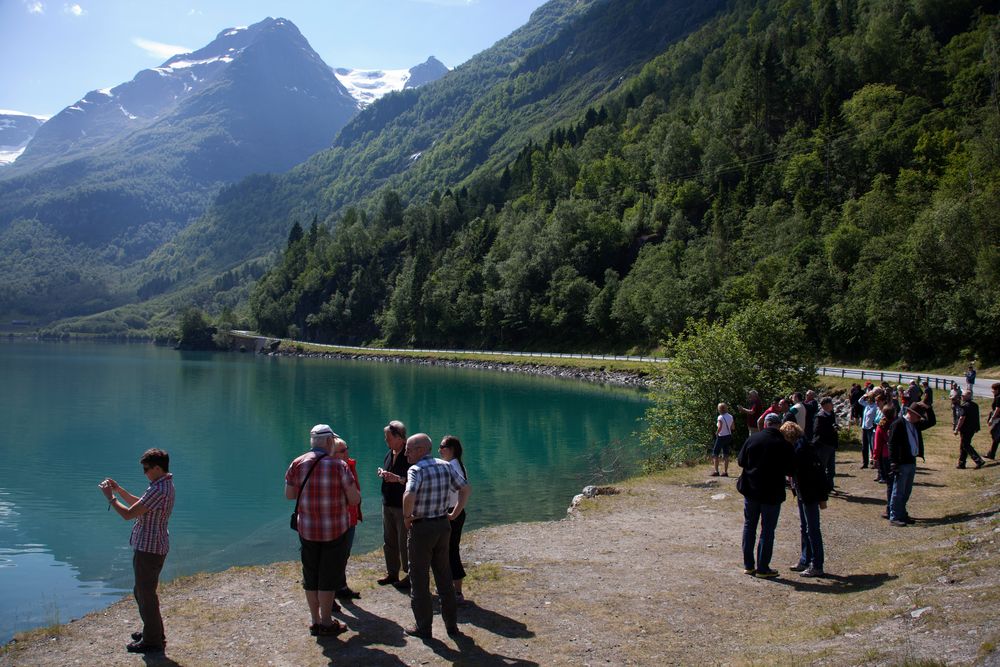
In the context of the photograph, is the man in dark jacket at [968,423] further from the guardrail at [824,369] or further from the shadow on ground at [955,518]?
the guardrail at [824,369]

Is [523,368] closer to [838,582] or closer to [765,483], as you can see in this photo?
[765,483]

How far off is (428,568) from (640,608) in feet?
11.3

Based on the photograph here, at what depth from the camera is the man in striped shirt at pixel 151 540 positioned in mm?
8953

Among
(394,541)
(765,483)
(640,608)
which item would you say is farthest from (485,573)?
(765,483)

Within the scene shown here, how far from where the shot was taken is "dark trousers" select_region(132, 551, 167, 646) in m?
9.03

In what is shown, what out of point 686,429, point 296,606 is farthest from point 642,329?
point 296,606

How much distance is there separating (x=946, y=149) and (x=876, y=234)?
24.7 m

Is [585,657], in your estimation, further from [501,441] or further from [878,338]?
[878,338]

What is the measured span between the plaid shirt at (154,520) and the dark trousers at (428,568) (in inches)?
128

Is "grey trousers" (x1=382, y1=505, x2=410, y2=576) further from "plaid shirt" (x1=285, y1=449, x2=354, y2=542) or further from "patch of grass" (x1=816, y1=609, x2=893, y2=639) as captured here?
"patch of grass" (x1=816, y1=609, x2=893, y2=639)

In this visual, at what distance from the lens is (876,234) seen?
70.2 metres

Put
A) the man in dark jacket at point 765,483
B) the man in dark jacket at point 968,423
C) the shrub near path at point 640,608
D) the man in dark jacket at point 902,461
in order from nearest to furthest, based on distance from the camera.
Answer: the shrub near path at point 640,608 → the man in dark jacket at point 765,483 → the man in dark jacket at point 902,461 → the man in dark jacket at point 968,423

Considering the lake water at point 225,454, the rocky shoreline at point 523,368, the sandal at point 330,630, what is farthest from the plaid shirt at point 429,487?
the rocky shoreline at point 523,368

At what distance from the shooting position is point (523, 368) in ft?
325
